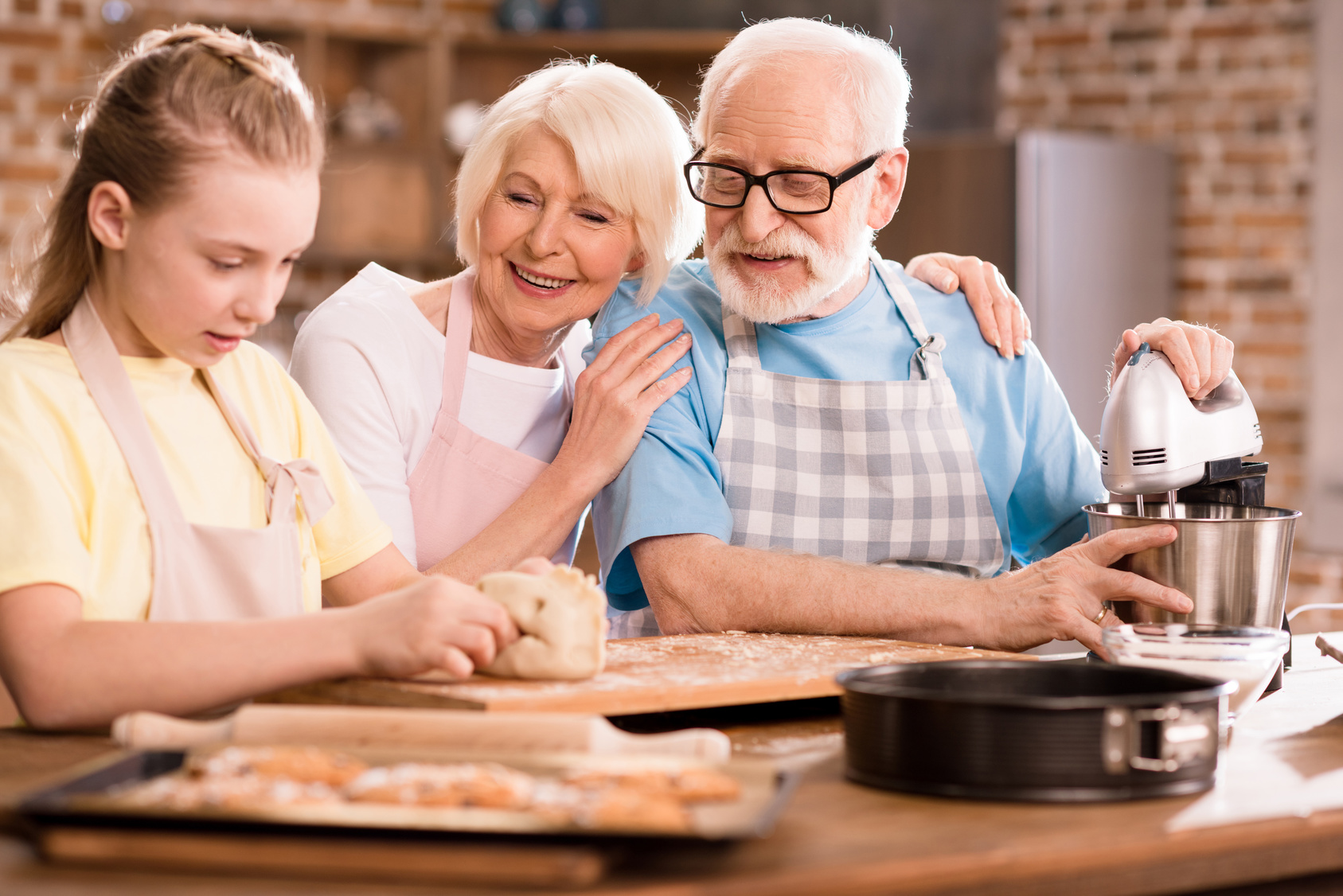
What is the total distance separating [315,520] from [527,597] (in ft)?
0.96

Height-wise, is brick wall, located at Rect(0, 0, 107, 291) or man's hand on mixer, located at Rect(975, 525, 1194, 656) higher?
brick wall, located at Rect(0, 0, 107, 291)

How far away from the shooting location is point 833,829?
88cm

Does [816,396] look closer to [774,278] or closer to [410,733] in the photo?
[774,278]

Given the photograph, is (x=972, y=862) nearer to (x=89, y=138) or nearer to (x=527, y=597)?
(x=527, y=597)

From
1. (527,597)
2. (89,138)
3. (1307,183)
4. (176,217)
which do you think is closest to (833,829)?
(527,597)

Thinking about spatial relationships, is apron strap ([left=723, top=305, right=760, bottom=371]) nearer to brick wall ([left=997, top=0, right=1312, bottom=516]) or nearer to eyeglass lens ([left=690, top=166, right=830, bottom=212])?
eyeglass lens ([left=690, top=166, right=830, bottom=212])

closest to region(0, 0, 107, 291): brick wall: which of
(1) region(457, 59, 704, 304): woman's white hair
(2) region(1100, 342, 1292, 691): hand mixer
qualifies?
(1) region(457, 59, 704, 304): woman's white hair

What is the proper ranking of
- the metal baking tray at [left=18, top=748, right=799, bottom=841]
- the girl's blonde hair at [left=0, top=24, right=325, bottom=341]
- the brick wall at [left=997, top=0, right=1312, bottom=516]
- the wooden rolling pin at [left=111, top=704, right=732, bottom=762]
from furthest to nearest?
the brick wall at [left=997, top=0, right=1312, bottom=516] → the girl's blonde hair at [left=0, top=24, right=325, bottom=341] → the wooden rolling pin at [left=111, top=704, right=732, bottom=762] → the metal baking tray at [left=18, top=748, right=799, bottom=841]

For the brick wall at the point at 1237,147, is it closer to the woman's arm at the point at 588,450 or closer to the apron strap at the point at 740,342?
the apron strap at the point at 740,342

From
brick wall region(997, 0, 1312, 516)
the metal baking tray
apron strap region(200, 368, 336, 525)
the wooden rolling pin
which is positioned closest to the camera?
the metal baking tray

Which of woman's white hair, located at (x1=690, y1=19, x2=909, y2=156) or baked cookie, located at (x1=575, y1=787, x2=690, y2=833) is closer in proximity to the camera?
baked cookie, located at (x1=575, y1=787, x2=690, y2=833)

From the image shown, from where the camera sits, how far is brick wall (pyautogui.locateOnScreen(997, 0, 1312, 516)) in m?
4.21

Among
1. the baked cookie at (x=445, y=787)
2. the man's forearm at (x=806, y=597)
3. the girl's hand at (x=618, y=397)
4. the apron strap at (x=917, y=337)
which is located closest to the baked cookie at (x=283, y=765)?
the baked cookie at (x=445, y=787)

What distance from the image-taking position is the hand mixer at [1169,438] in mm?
1492
